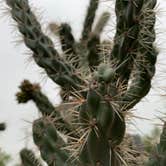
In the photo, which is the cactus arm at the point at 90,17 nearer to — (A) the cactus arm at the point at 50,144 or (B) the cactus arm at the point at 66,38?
(B) the cactus arm at the point at 66,38

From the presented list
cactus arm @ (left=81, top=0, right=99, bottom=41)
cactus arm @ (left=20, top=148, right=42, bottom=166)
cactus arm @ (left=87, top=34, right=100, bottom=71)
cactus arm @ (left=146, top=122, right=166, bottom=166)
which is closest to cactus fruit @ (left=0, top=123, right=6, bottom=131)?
cactus arm @ (left=81, top=0, right=99, bottom=41)

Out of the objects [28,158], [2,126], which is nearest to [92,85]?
[28,158]

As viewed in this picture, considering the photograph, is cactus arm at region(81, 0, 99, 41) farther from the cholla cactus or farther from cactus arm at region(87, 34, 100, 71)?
the cholla cactus

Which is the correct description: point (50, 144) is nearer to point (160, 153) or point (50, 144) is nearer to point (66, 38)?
point (160, 153)

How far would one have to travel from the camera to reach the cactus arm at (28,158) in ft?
18.1

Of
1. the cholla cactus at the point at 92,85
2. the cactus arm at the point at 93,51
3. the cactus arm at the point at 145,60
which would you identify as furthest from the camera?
the cactus arm at the point at 93,51

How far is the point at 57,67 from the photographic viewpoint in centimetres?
513

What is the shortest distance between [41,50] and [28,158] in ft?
3.70

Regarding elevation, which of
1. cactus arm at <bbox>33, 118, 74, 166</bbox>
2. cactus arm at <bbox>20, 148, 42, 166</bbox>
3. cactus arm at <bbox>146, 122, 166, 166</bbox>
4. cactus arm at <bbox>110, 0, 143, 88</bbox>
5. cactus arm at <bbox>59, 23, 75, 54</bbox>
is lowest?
cactus arm at <bbox>146, 122, 166, 166</bbox>

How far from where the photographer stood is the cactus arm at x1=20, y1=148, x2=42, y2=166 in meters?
5.51

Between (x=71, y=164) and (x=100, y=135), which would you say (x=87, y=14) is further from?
(x=100, y=135)

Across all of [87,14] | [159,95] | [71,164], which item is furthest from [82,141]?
[87,14]

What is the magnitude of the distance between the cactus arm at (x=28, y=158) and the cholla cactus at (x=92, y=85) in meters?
0.46

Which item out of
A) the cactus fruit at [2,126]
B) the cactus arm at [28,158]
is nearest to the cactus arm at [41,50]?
the cactus arm at [28,158]
